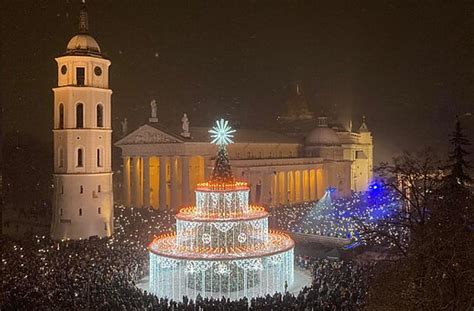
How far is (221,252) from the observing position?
75.9 feet

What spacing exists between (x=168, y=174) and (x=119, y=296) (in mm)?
30832

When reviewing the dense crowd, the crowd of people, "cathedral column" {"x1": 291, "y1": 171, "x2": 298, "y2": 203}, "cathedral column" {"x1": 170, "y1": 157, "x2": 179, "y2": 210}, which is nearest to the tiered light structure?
the crowd of people

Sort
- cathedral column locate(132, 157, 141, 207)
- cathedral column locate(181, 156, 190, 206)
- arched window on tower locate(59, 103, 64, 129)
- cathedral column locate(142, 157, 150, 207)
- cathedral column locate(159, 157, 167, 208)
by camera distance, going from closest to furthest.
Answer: arched window on tower locate(59, 103, 64, 129), cathedral column locate(181, 156, 190, 206), cathedral column locate(159, 157, 167, 208), cathedral column locate(142, 157, 150, 207), cathedral column locate(132, 157, 141, 207)

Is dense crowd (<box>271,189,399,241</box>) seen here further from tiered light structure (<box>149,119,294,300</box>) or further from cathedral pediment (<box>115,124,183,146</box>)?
cathedral pediment (<box>115,124,183,146</box>)

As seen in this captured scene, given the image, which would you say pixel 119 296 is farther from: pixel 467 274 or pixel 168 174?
pixel 168 174

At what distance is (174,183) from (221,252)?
27.3 m

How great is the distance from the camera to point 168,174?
2052 inches

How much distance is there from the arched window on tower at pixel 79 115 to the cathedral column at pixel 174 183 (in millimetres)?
14523

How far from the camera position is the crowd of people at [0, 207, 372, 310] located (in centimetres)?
2073

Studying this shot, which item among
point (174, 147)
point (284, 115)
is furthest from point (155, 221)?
point (284, 115)

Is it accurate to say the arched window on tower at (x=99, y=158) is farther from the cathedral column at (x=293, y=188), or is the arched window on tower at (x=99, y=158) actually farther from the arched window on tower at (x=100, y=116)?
the cathedral column at (x=293, y=188)

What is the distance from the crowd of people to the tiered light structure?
1.11 metres

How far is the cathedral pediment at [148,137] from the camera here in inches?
1991

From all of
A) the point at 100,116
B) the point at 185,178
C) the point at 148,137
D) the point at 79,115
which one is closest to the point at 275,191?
the point at 185,178
